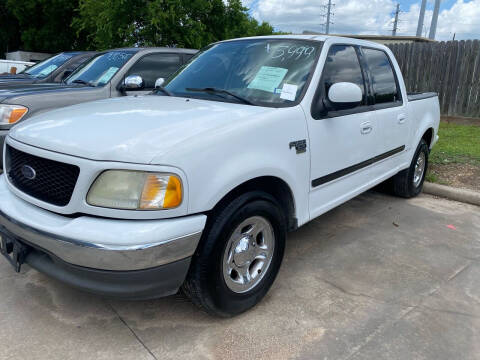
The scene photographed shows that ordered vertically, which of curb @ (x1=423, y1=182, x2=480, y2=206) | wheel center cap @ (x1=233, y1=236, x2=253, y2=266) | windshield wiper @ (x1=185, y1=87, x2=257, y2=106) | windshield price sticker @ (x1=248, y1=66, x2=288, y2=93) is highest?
windshield price sticker @ (x1=248, y1=66, x2=288, y2=93)

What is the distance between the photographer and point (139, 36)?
30.7 feet

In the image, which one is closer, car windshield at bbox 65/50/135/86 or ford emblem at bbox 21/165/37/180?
ford emblem at bbox 21/165/37/180

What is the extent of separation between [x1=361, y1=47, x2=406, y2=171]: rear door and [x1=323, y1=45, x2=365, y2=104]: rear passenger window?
0.24 m

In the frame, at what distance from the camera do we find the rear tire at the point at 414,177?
16.5 feet

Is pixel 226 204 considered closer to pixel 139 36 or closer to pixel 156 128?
pixel 156 128

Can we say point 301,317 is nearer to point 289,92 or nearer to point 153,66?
point 289,92

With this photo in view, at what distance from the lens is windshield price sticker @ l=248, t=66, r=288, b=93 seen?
3.08m

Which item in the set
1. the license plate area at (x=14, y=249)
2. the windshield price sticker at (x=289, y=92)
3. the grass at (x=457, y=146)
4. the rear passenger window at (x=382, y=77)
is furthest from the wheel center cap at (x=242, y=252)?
the grass at (x=457, y=146)

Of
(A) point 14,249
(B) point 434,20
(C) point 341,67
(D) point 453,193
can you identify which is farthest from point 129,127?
(B) point 434,20

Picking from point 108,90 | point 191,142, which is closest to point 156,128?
point 191,142

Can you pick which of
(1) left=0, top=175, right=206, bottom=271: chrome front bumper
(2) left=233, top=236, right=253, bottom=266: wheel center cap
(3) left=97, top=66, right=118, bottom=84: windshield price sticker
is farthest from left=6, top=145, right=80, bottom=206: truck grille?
A: (3) left=97, top=66, right=118, bottom=84: windshield price sticker

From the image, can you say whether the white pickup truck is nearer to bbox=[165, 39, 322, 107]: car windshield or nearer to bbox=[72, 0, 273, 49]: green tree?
bbox=[165, 39, 322, 107]: car windshield

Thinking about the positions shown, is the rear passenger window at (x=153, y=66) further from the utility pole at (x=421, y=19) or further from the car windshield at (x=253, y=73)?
the utility pole at (x=421, y=19)

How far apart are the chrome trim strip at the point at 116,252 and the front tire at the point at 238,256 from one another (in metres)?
0.17
